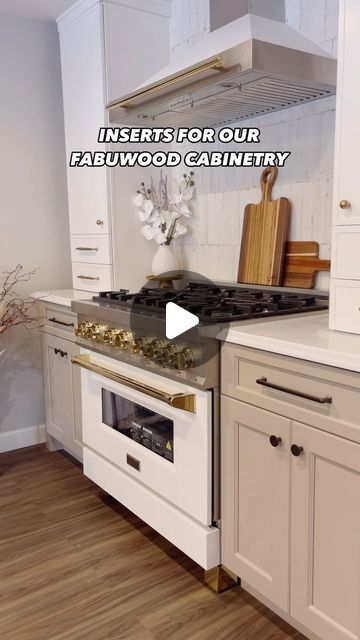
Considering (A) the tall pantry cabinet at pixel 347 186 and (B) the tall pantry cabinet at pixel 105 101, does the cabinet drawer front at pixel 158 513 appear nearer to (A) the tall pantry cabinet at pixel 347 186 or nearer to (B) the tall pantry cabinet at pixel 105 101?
(A) the tall pantry cabinet at pixel 347 186

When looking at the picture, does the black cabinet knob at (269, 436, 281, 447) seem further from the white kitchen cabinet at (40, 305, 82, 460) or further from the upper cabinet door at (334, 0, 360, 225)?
the white kitchen cabinet at (40, 305, 82, 460)

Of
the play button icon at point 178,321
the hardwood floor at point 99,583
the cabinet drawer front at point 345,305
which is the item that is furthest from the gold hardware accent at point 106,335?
the cabinet drawer front at point 345,305

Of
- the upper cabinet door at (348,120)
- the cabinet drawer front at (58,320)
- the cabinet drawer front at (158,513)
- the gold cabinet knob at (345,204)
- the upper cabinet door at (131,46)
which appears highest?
the upper cabinet door at (131,46)

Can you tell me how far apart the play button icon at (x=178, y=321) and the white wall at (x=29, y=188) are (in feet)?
5.06

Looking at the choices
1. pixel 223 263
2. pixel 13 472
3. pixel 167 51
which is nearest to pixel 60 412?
pixel 13 472

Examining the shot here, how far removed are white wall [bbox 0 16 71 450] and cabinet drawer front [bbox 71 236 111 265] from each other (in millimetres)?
230

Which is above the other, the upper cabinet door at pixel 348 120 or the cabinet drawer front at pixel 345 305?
the upper cabinet door at pixel 348 120

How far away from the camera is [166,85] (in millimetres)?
2051

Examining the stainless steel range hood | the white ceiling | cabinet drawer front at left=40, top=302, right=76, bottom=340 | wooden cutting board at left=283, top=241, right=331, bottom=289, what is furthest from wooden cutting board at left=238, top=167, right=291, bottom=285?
the white ceiling

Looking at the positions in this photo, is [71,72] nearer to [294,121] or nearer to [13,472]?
[294,121]

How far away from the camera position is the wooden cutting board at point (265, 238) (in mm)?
2314

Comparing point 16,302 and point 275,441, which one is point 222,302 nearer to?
point 275,441

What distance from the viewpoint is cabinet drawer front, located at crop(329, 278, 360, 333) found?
1629 mm

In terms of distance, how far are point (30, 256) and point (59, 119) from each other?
2.65 feet
